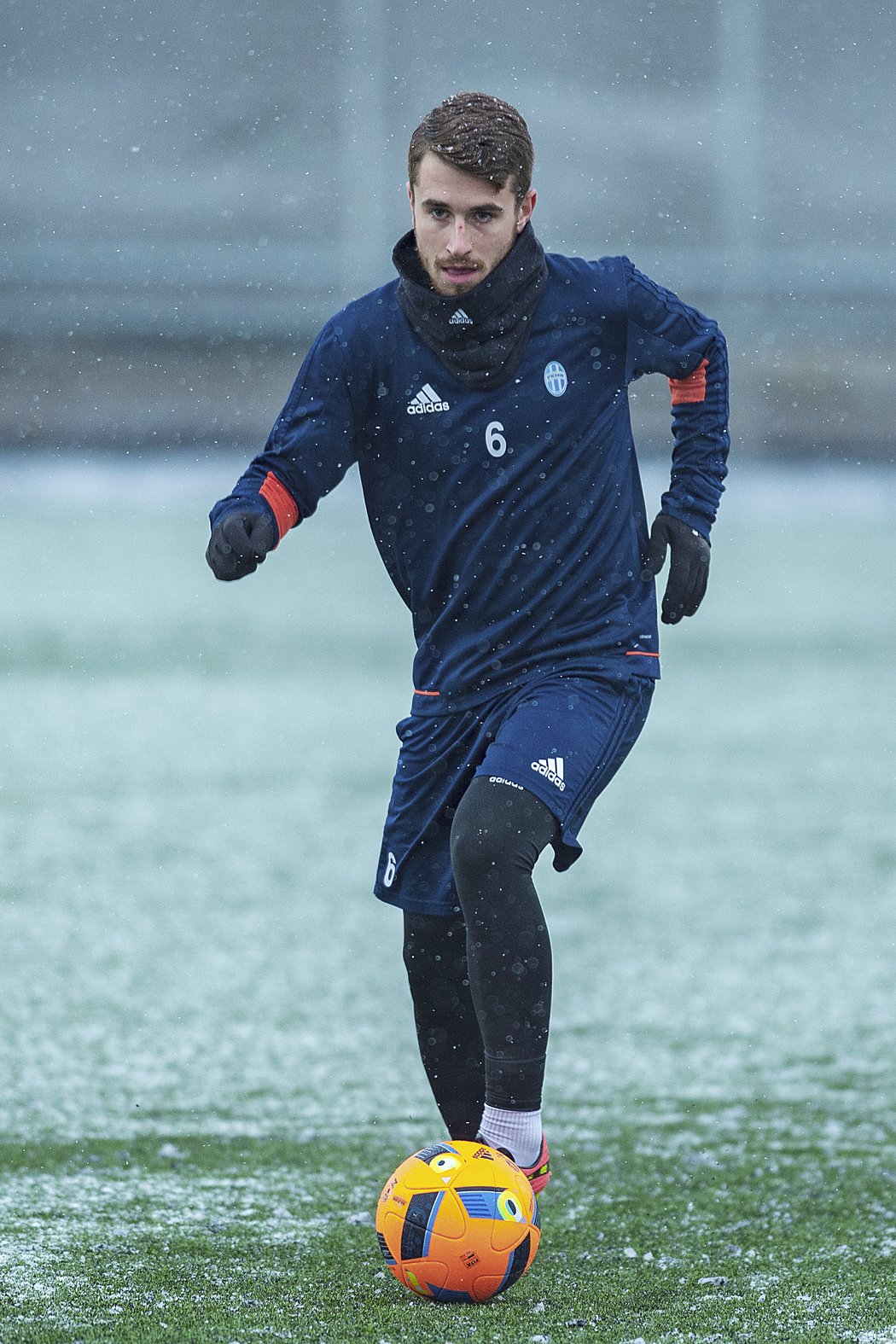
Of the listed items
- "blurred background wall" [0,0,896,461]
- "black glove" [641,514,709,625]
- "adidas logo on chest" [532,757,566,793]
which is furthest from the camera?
"blurred background wall" [0,0,896,461]

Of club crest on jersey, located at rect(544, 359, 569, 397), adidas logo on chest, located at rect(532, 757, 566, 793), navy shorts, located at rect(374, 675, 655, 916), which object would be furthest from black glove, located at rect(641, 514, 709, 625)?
adidas logo on chest, located at rect(532, 757, 566, 793)

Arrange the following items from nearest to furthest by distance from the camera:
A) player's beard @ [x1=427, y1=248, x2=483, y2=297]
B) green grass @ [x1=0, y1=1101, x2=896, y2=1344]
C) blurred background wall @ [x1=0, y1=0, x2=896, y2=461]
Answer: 1. green grass @ [x1=0, y1=1101, x2=896, y2=1344]
2. player's beard @ [x1=427, y1=248, x2=483, y2=297]
3. blurred background wall @ [x1=0, y1=0, x2=896, y2=461]

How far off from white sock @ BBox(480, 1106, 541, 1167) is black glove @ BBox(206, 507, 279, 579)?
2.48ft

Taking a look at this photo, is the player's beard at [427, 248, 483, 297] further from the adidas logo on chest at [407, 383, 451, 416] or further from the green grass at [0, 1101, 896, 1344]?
the green grass at [0, 1101, 896, 1344]

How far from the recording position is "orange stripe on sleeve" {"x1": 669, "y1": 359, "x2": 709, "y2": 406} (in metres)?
2.71

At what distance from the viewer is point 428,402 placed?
2562 millimetres

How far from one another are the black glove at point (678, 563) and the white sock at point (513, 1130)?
693 millimetres

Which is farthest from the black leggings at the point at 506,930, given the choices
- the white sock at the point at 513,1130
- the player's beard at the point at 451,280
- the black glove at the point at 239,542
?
the player's beard at the point at 451,280

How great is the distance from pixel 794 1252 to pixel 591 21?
20637 mm

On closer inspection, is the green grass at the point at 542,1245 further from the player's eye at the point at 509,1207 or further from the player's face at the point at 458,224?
the player's face at the point at 458,224

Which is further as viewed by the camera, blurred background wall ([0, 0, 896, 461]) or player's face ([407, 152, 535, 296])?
blurred background wall ([0, 0, 896, 461])

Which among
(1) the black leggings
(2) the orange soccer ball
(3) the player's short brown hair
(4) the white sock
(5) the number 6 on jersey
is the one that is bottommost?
(2) the orange soccer ball

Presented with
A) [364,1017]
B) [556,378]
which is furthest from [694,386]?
[364,1017]

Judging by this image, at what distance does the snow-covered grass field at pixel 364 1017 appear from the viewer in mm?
2451
